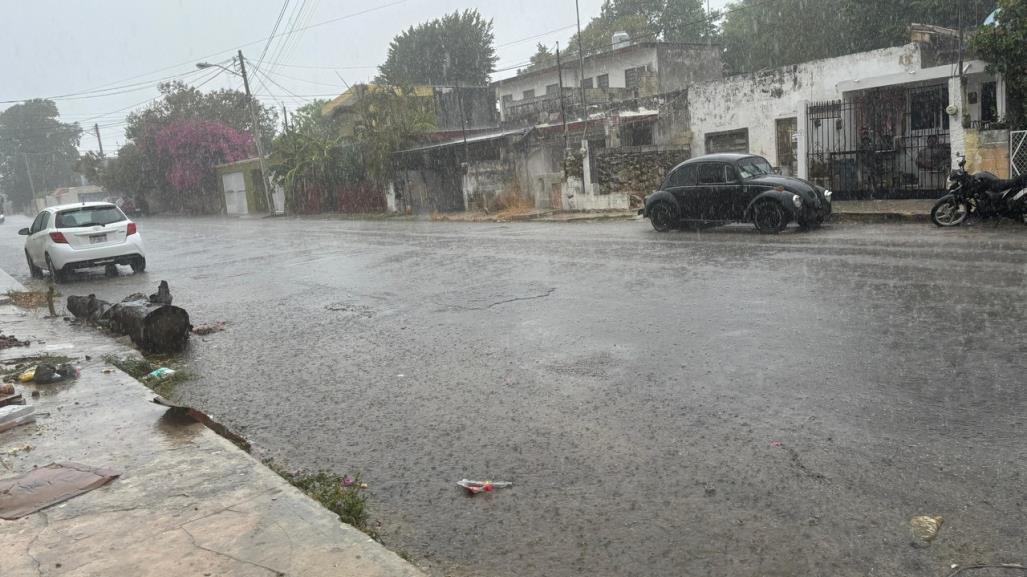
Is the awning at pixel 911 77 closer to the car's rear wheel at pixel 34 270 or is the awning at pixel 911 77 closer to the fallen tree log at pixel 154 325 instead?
the fallen tree log at pixel 154 325

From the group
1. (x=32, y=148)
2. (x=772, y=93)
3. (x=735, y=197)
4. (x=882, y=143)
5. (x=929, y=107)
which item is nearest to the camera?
(x=735, y=197)

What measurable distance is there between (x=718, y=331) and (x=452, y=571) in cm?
444

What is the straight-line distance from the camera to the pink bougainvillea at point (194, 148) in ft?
181

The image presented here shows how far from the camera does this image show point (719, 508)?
374cm

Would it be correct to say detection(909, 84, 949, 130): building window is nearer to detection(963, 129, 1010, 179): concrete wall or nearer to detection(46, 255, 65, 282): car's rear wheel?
detection(963, 129, 1010, 179): concrete wall

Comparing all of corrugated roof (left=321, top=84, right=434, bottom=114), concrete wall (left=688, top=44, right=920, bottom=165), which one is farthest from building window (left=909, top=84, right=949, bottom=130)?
corrugated roof (left=321, top=84, right=434, bottom=114)

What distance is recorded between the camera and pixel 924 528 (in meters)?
3.39

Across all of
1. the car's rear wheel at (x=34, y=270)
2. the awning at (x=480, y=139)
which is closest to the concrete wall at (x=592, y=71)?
the awning at (x=480, y=139)

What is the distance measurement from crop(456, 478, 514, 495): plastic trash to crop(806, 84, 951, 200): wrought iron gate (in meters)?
17.4

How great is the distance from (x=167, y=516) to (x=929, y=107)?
21141 millimetres

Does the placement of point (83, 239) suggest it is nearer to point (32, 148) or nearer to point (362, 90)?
point (362, 90)

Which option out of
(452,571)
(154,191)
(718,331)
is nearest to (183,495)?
(452,571)

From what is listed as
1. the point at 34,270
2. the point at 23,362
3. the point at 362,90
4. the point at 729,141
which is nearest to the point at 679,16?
the point at 362,90

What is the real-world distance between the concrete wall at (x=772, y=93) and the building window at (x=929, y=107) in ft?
3.01
